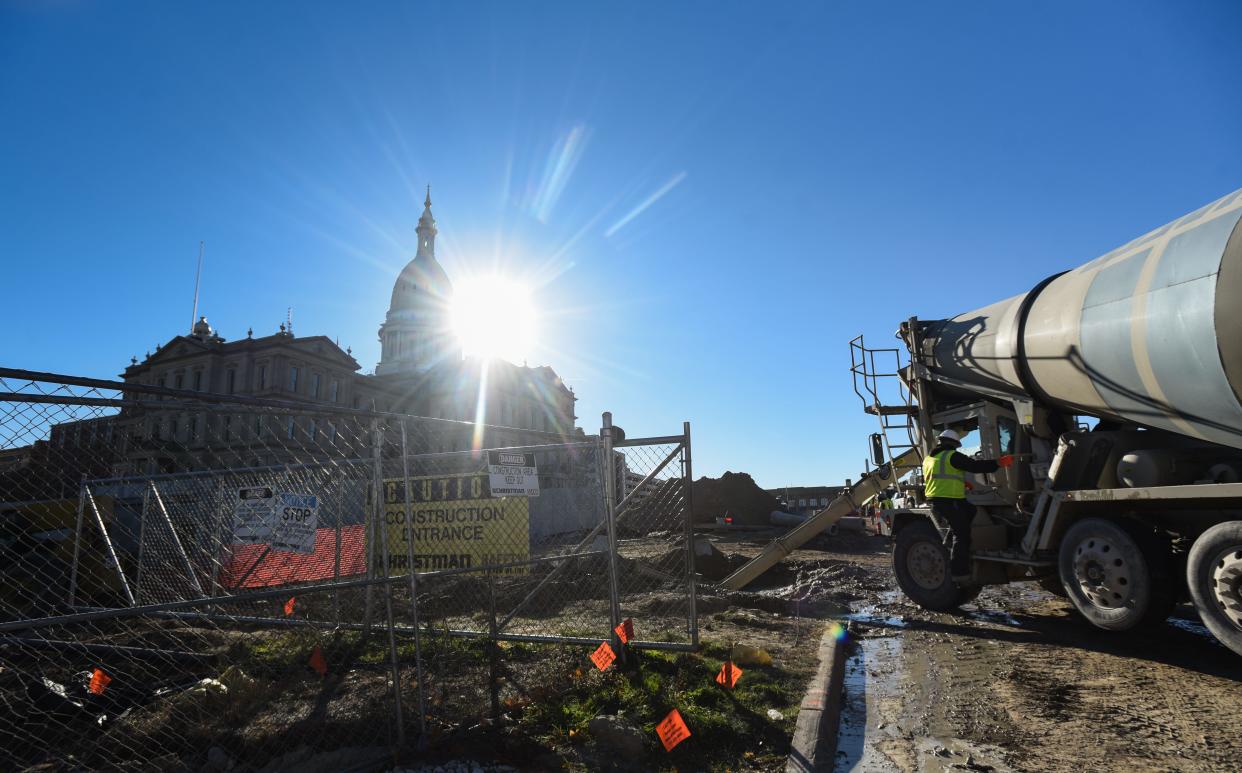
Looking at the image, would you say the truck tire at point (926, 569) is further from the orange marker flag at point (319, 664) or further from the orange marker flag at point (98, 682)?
the orange marker flag at point (98, 682)

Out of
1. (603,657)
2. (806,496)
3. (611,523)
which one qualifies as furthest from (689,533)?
(806,496)

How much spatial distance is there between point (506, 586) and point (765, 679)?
5330mm

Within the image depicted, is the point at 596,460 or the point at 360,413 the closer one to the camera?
the point at 360,413

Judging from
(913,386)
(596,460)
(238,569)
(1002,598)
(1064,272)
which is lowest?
(1002,598)

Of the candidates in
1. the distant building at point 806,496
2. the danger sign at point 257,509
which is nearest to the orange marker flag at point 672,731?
the danger sign at point 257,509

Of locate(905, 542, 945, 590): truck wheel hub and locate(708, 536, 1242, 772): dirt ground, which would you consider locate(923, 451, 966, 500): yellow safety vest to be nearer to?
locate(905, 542, 945, 590): truck wheel hub

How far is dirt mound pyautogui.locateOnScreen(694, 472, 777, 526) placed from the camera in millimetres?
27266

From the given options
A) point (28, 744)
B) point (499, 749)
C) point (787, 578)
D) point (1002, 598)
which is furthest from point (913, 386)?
point (28, 744)

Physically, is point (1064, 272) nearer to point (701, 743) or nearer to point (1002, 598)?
point (1002, 598)

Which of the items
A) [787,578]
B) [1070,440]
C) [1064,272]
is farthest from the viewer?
[787,578]

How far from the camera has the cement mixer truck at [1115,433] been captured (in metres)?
4.75

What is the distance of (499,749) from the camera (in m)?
3.94

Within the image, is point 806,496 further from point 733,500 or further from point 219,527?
point 219,527

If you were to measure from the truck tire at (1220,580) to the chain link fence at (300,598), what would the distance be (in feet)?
12.5
